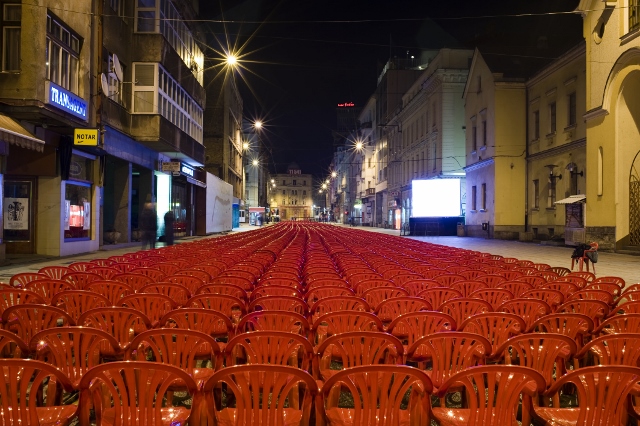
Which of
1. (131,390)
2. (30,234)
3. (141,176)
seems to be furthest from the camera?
(141,176)

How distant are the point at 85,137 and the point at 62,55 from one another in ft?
9.26

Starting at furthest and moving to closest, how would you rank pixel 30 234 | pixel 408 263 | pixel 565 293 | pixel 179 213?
pixel 179 213 → pixel 30 234 → pixel 408 263 → pixel 565 293

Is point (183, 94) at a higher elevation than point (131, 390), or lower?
higher

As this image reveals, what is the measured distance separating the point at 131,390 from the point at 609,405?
2.87 meters

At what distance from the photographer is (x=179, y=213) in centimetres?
3894

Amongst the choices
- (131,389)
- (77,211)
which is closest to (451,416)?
(131,389)

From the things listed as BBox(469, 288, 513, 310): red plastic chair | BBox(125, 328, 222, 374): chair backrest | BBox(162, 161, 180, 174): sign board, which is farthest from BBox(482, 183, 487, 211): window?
BBox(125, 328, 222, 374): chair backrest

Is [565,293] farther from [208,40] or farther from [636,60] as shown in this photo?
[208,40]

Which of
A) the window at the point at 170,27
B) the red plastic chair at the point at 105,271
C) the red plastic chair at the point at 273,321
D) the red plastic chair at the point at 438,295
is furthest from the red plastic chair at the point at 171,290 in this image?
the window at the point at 170,27

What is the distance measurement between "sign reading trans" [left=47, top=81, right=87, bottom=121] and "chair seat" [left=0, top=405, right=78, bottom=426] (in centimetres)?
1456

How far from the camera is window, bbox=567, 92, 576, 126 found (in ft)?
94.9

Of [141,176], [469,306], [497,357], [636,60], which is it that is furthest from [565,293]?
[141,176]

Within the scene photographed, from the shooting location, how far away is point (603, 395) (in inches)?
127

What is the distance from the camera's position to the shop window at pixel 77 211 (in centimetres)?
2033
